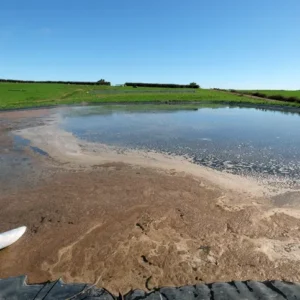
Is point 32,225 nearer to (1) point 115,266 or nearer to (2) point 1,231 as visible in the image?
(2) point 1,231

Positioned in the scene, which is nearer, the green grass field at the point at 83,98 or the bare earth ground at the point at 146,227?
the bare earth ground at the point at 146,227

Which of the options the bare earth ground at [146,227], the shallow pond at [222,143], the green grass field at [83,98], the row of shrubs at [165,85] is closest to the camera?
the bare earth ground at [146,227]

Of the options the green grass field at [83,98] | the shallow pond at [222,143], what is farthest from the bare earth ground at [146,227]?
the green grass field at [83,98]

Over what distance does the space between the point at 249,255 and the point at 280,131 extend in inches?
645

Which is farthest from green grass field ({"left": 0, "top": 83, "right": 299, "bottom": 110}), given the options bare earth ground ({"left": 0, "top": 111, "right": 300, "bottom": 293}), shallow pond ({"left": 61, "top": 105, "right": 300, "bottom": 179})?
bare earth ground ({"left": 0, "top": 111, "right": 300, "bottom": 293})

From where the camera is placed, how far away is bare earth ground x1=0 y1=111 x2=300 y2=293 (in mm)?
5004

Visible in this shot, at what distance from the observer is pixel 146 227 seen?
21.0 feet

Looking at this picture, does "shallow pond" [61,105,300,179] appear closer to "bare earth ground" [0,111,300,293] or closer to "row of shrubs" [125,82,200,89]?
"bare earth ground" [0,111,300,293]

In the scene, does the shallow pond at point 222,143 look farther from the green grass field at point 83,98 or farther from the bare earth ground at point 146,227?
the green grass field at point 83,98

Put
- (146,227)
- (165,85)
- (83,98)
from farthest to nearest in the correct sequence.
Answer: (165,85) < (83,98) < (146,227)

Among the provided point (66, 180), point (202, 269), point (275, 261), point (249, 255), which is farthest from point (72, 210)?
point (275, 261)

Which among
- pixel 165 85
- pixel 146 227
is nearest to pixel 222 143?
pixel 146 227

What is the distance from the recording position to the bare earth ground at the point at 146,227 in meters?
5.00

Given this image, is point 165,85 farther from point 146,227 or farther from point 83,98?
point 146,227
